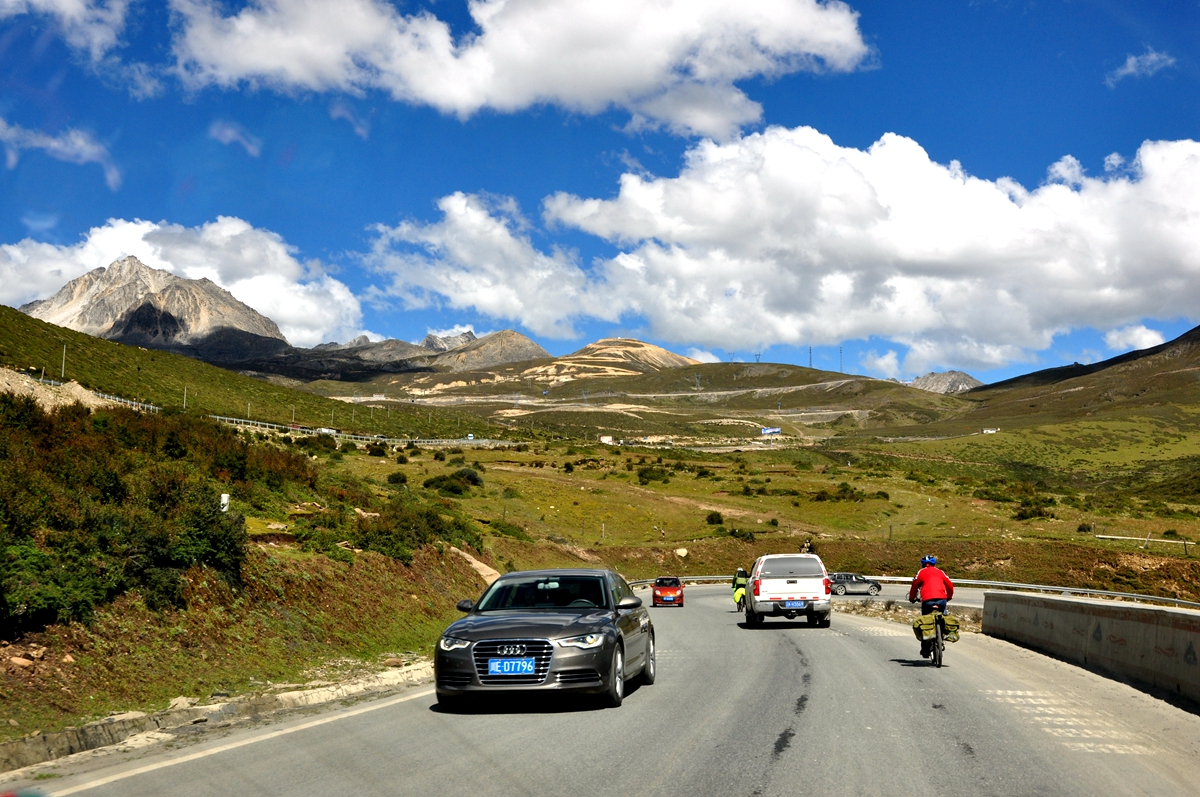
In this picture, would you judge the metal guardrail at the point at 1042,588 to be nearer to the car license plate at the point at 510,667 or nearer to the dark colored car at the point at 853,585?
the dark colored car at the point at 853,585

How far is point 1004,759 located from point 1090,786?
1032 millimetres

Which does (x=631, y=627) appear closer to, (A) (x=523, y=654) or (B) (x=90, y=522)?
(A) (x=523, y=654)

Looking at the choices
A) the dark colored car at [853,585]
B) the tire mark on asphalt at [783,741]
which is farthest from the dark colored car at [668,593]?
the tire mark on asphalt at [783,741]

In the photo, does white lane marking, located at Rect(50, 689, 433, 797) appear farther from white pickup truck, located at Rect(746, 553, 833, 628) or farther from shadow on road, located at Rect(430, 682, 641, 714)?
white pickup truck, located at Rect(746, 553, 833, 628)

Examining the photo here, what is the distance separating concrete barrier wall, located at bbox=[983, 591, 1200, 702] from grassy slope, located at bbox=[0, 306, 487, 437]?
206 feet

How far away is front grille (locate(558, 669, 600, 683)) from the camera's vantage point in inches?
408

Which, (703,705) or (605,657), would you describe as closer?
(605,657)

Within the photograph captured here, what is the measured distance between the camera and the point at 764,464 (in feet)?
393

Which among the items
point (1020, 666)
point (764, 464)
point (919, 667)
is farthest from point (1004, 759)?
point (764, 464)

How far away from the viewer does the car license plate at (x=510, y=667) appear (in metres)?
10.3

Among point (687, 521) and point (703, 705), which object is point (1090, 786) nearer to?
point (703, 705)

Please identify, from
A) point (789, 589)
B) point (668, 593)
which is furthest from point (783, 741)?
point (668, 593)

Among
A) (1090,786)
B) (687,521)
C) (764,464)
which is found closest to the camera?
(1090,786)

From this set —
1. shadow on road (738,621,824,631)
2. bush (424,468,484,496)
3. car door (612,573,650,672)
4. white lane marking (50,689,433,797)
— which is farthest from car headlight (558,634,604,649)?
bush (424,468,484,496)
